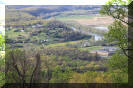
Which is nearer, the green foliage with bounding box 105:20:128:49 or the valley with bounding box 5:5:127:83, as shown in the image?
the green foliage with bounding box 105:20:128:49

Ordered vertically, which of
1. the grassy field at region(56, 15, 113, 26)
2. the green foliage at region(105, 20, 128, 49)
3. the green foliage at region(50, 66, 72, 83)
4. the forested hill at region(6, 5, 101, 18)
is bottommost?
the green foliage at region(50, 66, 72, 83)

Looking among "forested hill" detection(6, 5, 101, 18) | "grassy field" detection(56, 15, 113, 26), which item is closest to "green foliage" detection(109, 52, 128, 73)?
"grassy field" detection(56, 15, 113, 26)

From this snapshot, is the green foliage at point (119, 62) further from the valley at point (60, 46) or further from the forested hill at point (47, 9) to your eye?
the forested hill at point (47, 9)

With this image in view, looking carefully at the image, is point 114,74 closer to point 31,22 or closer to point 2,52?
point 31,22

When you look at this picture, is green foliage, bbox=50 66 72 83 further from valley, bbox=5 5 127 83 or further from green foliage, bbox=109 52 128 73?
green foliage, bbox=109 52 128 73

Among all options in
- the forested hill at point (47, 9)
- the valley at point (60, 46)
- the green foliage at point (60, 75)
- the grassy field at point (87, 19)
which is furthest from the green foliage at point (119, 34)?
the green foliage at point (60, 75)

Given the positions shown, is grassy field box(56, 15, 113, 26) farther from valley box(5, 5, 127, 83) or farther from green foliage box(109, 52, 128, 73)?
green foliage box(109, 52, 128, 73)

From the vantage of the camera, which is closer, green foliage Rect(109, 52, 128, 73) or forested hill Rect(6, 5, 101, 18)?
green foliage Rect(109, 52, 128, 73)

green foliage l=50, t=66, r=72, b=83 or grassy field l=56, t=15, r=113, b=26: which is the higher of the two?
grassy field l=56, t=15, r=113, b=26

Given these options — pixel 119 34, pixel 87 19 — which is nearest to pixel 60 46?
pixel 87 19

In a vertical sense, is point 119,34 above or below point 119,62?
above

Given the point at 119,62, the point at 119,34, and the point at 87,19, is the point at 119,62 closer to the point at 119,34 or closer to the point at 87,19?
the point at 119,34

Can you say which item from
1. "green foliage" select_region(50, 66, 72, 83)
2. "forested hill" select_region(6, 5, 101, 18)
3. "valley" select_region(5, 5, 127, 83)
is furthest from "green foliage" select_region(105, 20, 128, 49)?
"green foliage" select_region(50, 66, 72, 83)

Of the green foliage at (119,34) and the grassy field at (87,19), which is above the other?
the grassy field at (87,19)
